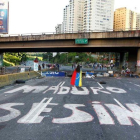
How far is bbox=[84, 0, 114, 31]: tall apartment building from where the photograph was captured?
14925 cm

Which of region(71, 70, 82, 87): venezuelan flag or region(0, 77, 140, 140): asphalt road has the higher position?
region(71, 70, 82, 87): venezuelan flag

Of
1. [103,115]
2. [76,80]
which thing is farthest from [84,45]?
[103,115]

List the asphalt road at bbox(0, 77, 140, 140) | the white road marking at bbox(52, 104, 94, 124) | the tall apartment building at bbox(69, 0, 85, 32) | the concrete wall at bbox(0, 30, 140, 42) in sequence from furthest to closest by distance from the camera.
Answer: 1. the tall apartment building at bbox(69, 0, 85, 32)
2. the concrete wall at bbox(0, 30, 140, 42)
3. the white road marking at bbox(52, 104, 94, 124)
4. the asphalt road at bbox(0, 77, 140, 140)

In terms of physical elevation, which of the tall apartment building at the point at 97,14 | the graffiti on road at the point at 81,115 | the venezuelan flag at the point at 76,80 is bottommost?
the graffiti on road at the point at 81,115

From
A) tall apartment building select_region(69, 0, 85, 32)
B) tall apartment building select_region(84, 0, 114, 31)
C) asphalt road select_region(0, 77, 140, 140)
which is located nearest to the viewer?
asphalt road select_region(0, 77, 140, 140)

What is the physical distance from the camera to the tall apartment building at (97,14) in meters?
149

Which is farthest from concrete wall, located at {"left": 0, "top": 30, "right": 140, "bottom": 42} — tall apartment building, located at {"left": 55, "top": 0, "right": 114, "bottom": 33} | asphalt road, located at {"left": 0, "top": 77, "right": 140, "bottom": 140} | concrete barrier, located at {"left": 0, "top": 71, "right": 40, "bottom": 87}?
tall apartment building, located at {"left": 55, "top": 0, "right": 114, "bottom": 33}

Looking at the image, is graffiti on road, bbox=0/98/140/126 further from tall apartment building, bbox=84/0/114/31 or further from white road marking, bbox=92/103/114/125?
tall apartment building, bbox=84/0/114/31

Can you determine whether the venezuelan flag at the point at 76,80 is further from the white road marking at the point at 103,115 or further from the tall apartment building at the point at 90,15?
the tall apartment building at the point at 90,15

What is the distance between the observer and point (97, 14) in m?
152

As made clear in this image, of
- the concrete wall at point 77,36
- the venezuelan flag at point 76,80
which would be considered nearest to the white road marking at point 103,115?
the venezuelan flag at point 76,80

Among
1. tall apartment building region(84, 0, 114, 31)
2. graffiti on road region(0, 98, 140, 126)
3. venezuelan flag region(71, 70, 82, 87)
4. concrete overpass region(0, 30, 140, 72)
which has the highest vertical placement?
tall apartment building region(84, 0, 114, 31)

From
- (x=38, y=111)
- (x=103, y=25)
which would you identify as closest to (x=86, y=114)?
(x=38, y=111)

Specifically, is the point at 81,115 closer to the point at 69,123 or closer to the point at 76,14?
the point at 69,123
